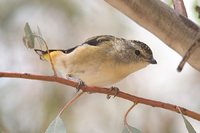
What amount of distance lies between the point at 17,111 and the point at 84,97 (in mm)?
392

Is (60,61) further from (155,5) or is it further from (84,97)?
(84,97)

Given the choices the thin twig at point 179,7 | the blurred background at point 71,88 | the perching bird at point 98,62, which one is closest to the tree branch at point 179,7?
the thin twig at point 179,7

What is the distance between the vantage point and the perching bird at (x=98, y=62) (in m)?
1.14

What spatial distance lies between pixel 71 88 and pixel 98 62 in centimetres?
116

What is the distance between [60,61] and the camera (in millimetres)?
1147

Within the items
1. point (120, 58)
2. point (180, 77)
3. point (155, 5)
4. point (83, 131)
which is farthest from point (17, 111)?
point (155, 5)

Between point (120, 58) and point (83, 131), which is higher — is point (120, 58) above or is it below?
above

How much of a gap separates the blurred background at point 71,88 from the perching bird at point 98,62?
3.12 ft

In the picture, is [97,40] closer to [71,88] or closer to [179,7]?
[179,7]

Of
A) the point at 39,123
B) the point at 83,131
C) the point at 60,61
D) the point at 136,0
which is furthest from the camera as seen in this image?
the point at 83,131

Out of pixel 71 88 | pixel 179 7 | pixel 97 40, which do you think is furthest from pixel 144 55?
pixel 71 88

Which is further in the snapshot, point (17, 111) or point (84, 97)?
point (84, 97)

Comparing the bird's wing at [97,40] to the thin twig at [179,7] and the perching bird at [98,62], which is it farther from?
the thin twig at [179,7]

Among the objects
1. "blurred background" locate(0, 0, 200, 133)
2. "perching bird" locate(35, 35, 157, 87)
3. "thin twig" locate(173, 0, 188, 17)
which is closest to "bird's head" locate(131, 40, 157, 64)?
"perching bird" locate(35, 35, 157, 87)
